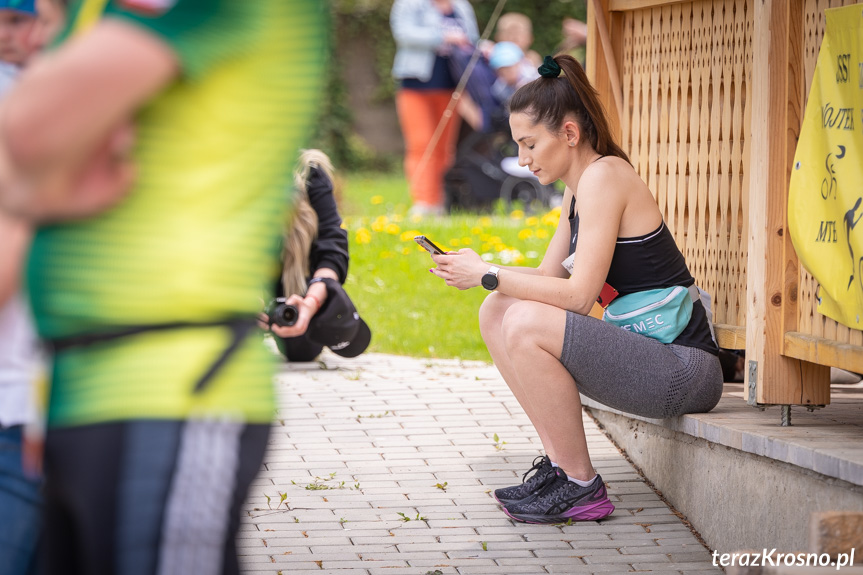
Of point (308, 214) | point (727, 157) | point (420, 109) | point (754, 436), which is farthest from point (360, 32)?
point (754, 436)

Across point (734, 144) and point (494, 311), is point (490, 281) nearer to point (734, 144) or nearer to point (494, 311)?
point (494, 311)

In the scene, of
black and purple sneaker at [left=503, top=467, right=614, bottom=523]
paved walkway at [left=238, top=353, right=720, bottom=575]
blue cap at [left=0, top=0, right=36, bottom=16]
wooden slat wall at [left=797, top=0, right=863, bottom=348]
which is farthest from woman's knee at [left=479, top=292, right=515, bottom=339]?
blue cap at [left=0, top=0, right=36, bottom=16]

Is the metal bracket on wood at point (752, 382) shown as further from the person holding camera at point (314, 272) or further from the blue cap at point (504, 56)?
the blue cap at point (504, 56)

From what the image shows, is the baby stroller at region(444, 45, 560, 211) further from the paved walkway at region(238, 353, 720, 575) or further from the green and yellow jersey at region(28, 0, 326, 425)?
the green and yellow jersey at region(28, 0, 326, 425)

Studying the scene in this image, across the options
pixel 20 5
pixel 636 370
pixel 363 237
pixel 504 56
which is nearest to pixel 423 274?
pixel 363 237

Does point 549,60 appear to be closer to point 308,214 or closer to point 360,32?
point 308,214

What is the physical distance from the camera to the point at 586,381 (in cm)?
397

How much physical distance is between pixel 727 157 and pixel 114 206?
12.2 ft

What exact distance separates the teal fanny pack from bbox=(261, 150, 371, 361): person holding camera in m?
2.22

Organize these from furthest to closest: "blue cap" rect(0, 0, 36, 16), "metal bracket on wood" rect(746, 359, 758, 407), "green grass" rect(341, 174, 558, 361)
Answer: "green grass" rect(341, 174, 558, 361), "metal bracket on wood" rect(746, 359, 758, 407), "blue cap" rect(0, 0, 36, 16)

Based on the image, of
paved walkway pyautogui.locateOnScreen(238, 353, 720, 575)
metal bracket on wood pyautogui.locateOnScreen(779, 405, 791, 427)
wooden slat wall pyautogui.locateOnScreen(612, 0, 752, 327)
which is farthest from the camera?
wooden slat wall pyautogui.locateOnScreen(612, 0, 752, 327)

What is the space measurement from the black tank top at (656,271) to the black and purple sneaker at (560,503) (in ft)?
2.06

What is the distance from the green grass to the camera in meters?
7.30

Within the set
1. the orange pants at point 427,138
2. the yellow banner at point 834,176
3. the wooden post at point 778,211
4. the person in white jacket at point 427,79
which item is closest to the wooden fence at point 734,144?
the wooden post at point 778,211
